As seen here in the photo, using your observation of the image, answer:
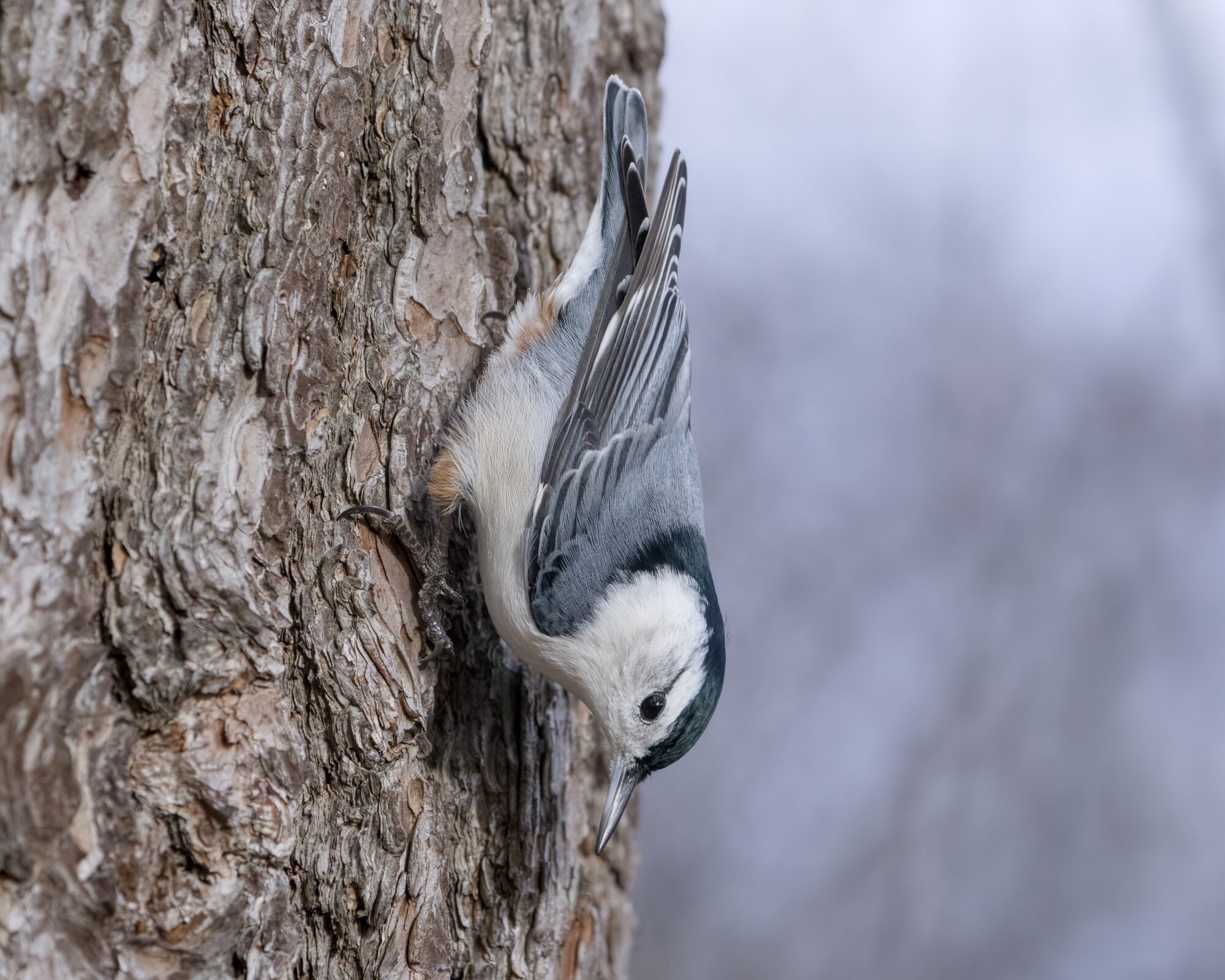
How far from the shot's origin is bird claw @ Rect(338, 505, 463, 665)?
5.22ft

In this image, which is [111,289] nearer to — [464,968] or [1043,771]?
[464,968]

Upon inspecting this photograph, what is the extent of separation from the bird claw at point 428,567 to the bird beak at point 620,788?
0.35 m

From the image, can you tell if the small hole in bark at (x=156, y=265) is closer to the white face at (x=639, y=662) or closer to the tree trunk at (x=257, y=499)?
the tree trunk at (x=257, y=499)

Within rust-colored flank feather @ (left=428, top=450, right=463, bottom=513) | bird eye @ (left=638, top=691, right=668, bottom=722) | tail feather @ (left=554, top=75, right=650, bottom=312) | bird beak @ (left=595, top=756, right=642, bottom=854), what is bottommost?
bird beak @ (left=595, top=756, right=642, bottom=854)

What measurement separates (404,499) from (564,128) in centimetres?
92

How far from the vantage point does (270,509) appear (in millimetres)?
1407

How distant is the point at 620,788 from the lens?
1.70 meters

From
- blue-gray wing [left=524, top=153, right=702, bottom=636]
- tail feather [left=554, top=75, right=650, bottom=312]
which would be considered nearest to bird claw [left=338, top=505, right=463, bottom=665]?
blue-gray wing [left=524, top=153, right=702, bottom=636]

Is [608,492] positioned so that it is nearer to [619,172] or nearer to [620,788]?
[620,788]

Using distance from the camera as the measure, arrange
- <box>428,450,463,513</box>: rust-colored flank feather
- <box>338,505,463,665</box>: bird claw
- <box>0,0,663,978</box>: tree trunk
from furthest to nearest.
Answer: <box>428,450,463,513</box>: rust-colored flank feather
<box>338,505,463,665</box>: bird claw
<box>0,0,663,978</box>: tree trunk

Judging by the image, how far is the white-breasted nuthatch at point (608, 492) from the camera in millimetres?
1646

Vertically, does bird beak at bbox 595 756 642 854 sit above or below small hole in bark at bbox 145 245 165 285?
below

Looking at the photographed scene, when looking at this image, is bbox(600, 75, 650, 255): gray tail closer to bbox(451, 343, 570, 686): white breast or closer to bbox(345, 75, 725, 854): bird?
bbox(345, 75, 725, 854): bird

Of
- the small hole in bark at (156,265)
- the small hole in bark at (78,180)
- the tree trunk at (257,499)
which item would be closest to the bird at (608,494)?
the tree trunk at (257,499)
